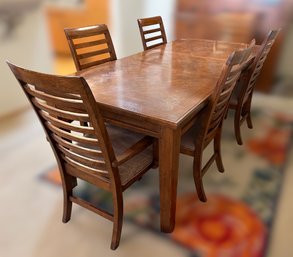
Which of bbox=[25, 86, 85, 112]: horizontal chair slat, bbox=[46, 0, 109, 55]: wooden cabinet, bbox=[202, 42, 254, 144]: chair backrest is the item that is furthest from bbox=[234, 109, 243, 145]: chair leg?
bbox=[46, 0, 109, 55]: wooden cabinet

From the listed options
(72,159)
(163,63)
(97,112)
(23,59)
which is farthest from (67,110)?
(23,59)

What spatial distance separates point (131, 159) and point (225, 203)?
73 centimetres

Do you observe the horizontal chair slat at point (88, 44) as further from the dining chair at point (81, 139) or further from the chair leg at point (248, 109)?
the chair leg at point (248, 109)

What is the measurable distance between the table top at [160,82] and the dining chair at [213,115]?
77mm

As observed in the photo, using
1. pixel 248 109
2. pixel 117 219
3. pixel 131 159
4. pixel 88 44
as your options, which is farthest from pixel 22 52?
pixel 248 109

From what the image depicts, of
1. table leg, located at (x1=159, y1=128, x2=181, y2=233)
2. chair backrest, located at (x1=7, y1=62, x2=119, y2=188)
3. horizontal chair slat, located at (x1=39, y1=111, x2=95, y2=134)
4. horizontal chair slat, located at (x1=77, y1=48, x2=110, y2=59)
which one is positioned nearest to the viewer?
chair backrest, located at (x1=7, y1=62, x2=119, y2=188)

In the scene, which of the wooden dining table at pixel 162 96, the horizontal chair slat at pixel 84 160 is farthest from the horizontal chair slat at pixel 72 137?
the wooden dining table at pixel 162 96

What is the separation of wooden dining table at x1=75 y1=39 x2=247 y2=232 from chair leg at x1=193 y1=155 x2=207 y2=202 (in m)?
0.25

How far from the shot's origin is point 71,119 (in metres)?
1.06

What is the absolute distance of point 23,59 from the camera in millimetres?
2746

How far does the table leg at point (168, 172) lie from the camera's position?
1184 millimetres

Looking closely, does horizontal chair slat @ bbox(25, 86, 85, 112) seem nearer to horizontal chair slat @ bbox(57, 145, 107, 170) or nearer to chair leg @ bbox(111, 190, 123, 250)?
horizontal chair slat @ bbox(57, 145, 107, 170)

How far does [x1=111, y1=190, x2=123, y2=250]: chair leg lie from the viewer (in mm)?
1275

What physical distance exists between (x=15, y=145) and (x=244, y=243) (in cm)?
193
